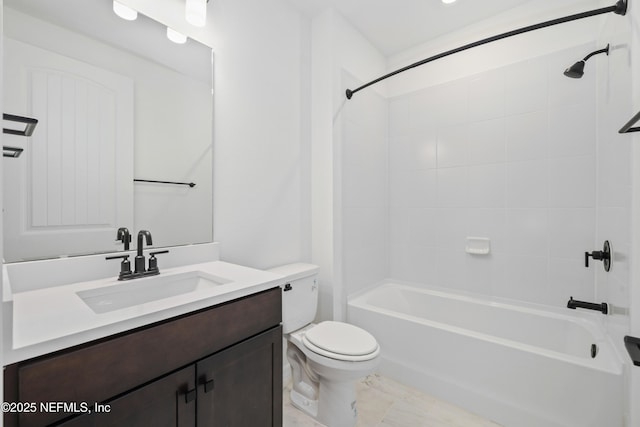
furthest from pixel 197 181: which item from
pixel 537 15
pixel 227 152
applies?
pixel 537 15

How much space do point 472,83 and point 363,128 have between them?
927mm

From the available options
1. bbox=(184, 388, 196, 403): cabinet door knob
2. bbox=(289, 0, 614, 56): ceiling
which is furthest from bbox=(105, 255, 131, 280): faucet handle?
bbox=(289, 0, 614, 56): ceiling

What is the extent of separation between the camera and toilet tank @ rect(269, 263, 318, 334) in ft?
5.47

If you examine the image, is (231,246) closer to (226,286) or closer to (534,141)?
(226,286)

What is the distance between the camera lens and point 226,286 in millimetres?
1092

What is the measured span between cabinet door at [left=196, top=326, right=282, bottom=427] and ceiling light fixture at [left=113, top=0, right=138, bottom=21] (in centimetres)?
152

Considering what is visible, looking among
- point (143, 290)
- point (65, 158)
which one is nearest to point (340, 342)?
point (143, 290)

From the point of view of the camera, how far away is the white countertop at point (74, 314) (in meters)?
0.64

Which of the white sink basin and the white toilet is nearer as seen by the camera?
the white sink basin

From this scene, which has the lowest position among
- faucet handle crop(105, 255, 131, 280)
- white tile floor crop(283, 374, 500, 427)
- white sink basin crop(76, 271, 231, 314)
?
white tile floor crop(283, 374, 500, 427)

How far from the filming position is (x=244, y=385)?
108cm

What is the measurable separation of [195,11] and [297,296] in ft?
5.32

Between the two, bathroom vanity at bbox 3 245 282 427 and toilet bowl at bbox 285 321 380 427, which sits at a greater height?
bathroom vanity at bbox 3 245 282 427

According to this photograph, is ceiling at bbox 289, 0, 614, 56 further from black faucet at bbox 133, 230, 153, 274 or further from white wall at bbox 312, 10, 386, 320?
black faucet at bbox 133, 230, 153, 274
